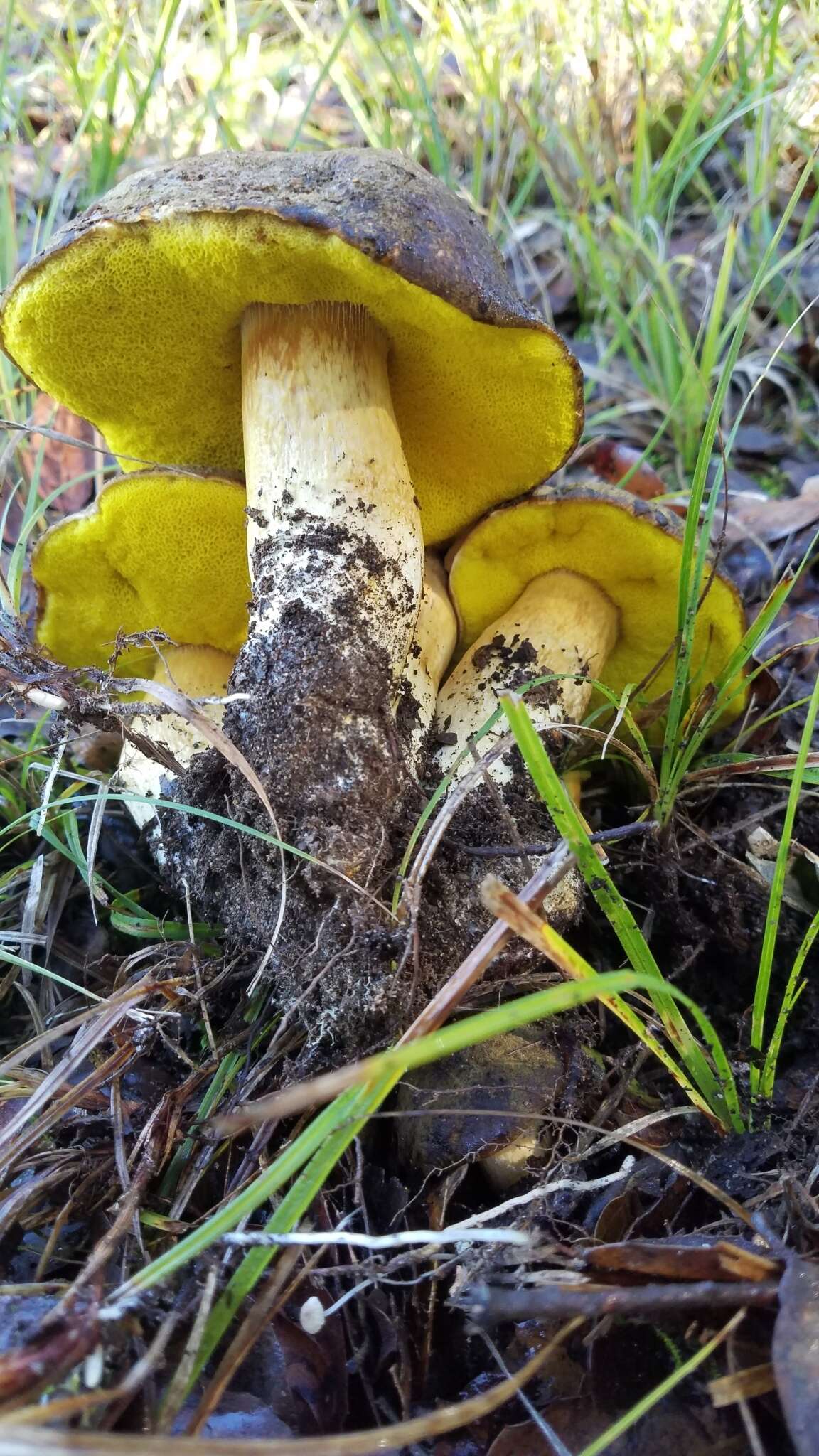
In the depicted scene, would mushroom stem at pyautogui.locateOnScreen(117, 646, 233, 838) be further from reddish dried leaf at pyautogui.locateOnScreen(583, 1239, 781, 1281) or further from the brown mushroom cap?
reddish dried leaf at pyautogui.locateOnScreen(583, 1239, 781, 1281)

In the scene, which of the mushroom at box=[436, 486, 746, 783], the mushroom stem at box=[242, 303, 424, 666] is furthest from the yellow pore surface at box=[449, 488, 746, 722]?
the mushroom stem at box=[242, 303, 424, 666]

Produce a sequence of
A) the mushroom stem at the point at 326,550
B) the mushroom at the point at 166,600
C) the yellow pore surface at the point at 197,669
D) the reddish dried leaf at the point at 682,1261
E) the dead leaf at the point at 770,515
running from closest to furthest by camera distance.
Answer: the reddish dried leaf at the point at 682,1261 → the mushroom stem at the point at 326,550 → the mushroom at the point at 166,600 → the yellow pore surface at the point at 197,669 → the dead leaf at the point at 770,515

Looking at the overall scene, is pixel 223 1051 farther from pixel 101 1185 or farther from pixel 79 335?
pixel 79 335

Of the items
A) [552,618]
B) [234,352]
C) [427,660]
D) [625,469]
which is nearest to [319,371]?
[234,352]

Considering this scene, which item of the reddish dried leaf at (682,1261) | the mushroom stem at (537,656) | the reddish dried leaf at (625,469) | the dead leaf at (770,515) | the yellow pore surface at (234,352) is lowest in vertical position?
the reddish dried leaf at (682,1261)

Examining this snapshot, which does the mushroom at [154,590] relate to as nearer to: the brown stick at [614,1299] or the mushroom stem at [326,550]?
the mushroom stem at [326,550]

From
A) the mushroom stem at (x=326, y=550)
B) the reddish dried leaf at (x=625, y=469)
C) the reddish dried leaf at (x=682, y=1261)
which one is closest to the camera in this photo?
the reddish dried leaf at (x=682, y=1261)

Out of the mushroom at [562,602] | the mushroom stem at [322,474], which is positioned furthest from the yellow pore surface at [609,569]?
the mushroom stem at [322,474]

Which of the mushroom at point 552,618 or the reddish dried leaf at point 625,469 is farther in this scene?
the reddish dried leaf at point 625,469

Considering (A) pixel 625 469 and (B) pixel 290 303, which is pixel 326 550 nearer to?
(B) pixel 290 303
